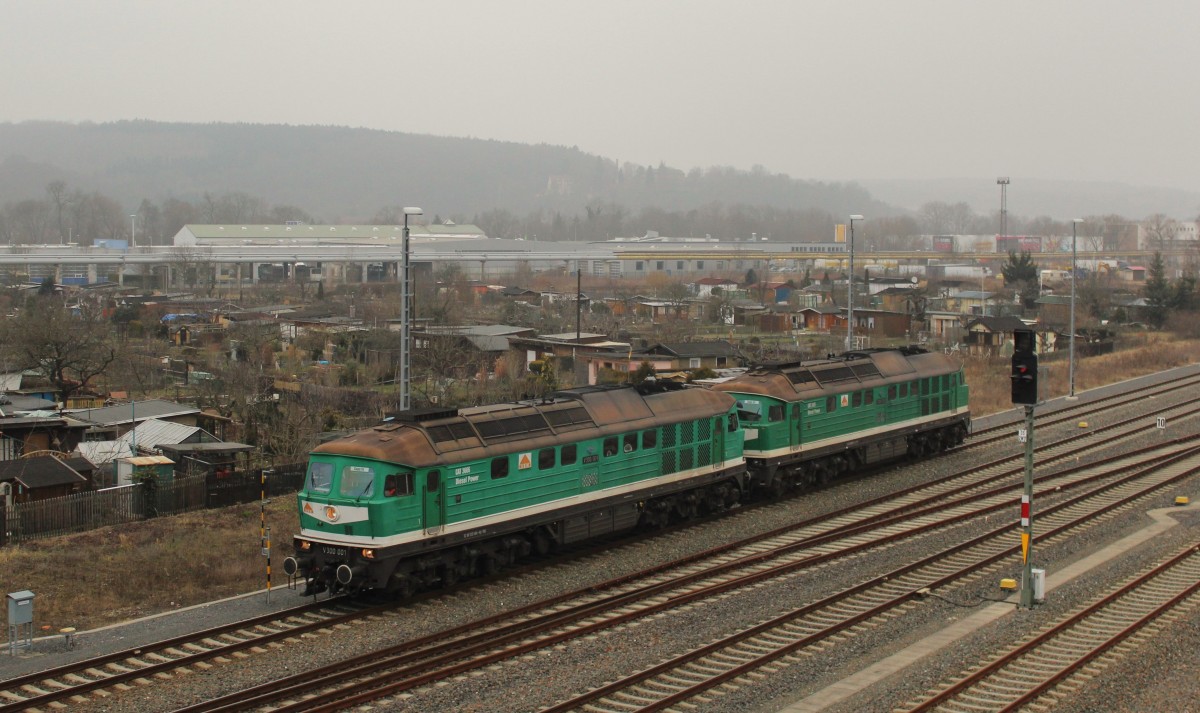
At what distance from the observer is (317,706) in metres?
13.8

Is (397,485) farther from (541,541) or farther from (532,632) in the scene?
(541,541)

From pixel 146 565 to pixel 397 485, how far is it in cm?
651

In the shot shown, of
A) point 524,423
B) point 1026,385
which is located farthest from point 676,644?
point 1026,385

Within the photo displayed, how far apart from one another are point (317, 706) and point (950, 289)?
102 m

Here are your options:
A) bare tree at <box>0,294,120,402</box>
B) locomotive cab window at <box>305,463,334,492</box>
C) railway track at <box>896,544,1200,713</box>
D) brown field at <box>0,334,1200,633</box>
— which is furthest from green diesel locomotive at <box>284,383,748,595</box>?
bare tree at <box>0,294,120,402</box>

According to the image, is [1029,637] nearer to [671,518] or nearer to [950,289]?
A: [671,518]

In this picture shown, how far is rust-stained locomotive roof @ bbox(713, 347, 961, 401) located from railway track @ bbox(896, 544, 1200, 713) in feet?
31.9

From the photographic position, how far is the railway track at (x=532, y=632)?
14273 millimetres

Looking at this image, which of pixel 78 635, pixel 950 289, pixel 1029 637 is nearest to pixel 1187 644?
pixel 1029 637

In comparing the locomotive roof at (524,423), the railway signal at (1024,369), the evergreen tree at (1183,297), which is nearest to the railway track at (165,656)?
the locomotive roof at (524,423)

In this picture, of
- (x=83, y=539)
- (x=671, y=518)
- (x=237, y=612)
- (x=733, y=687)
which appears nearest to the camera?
(x=733, y=687)

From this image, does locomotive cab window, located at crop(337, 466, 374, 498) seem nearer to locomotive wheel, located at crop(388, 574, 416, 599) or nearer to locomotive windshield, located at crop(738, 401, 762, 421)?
locomotive wheel, located at crop(388, 574, 416, 599)

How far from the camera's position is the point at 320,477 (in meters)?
18.8

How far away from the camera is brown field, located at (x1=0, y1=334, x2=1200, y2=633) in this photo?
19.4 meters
